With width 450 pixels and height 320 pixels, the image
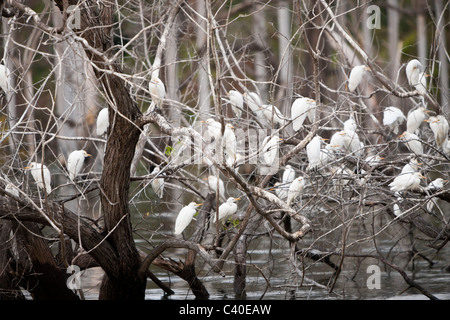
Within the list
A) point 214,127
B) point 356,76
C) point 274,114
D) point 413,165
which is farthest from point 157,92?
point 413,165

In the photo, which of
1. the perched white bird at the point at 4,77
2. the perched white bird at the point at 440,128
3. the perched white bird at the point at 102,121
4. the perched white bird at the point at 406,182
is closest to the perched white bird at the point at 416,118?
the perched white bird at the point at 440,128

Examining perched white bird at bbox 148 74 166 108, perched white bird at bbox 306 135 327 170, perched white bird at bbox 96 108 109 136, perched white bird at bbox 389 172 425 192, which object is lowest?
perched white bird at bbox 389 172 425 192

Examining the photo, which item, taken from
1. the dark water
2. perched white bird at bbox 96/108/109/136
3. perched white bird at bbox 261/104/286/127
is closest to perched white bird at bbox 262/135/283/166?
perched white bird at bbox 261/104/286/127

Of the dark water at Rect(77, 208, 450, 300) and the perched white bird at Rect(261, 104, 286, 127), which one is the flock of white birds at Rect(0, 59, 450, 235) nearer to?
the perched white bird at Rect(261, 104, 286, 127)

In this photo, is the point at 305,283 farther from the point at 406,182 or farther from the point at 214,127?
the point at 214,127

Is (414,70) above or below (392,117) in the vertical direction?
above

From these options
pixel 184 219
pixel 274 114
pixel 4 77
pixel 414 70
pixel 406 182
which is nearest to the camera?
pixel 4 77

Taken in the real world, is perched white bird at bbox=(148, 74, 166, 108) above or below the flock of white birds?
above

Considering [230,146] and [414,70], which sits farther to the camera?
[414,70]

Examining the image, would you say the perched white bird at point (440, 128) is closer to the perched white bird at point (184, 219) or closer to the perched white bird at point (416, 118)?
the perched white bird at point (416, 118)

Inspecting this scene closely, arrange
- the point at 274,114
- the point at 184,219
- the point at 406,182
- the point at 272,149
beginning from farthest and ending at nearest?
the point at 184,219, the point at 274,114, the point at 406,182, the point at 272,149

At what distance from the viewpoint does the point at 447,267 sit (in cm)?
541
